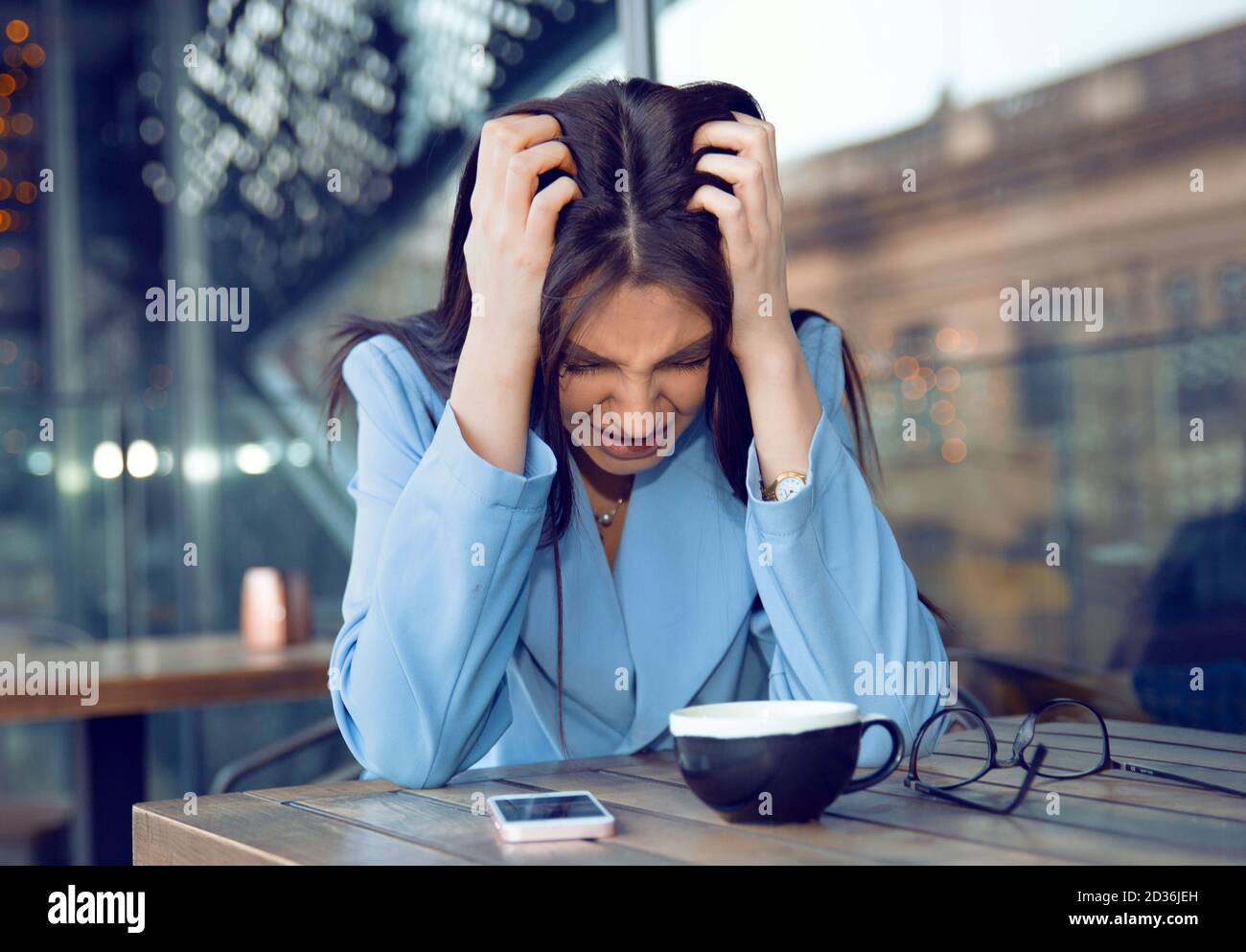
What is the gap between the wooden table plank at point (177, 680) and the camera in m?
2.02

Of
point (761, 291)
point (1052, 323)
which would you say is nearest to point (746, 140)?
point (761, 291)

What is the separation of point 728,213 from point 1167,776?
0.61 metres

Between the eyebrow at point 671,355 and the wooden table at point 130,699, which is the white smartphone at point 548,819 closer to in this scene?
the eyebrow at point 671,355

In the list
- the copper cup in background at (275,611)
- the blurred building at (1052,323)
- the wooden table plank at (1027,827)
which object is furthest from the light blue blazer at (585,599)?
the copper cup in background at (275,611)

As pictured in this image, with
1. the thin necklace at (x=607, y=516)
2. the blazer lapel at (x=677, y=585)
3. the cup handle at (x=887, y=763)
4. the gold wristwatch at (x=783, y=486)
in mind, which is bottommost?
the cup handle at (x=887, y=763)

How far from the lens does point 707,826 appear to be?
82cm

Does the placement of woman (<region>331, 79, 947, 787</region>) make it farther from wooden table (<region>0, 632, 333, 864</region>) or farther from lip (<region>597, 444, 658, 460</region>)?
wooden table (<region>0, 632, 333, 864</region>)

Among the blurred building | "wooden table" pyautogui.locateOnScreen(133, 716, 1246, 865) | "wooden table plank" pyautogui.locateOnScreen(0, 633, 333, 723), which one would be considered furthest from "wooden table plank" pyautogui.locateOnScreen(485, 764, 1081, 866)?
the blurred building

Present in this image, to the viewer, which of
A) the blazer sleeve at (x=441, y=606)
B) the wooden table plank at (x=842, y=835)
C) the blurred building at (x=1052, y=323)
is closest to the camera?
the wooden table plank at (x=842, y=835)

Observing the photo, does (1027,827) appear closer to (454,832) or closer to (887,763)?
(887,763)

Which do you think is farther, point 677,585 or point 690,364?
point 677,585

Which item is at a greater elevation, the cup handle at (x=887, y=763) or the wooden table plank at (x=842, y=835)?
the cup handle at (x=887, y=763)

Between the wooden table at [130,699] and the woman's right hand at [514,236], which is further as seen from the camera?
the wooden table at [130,699]
